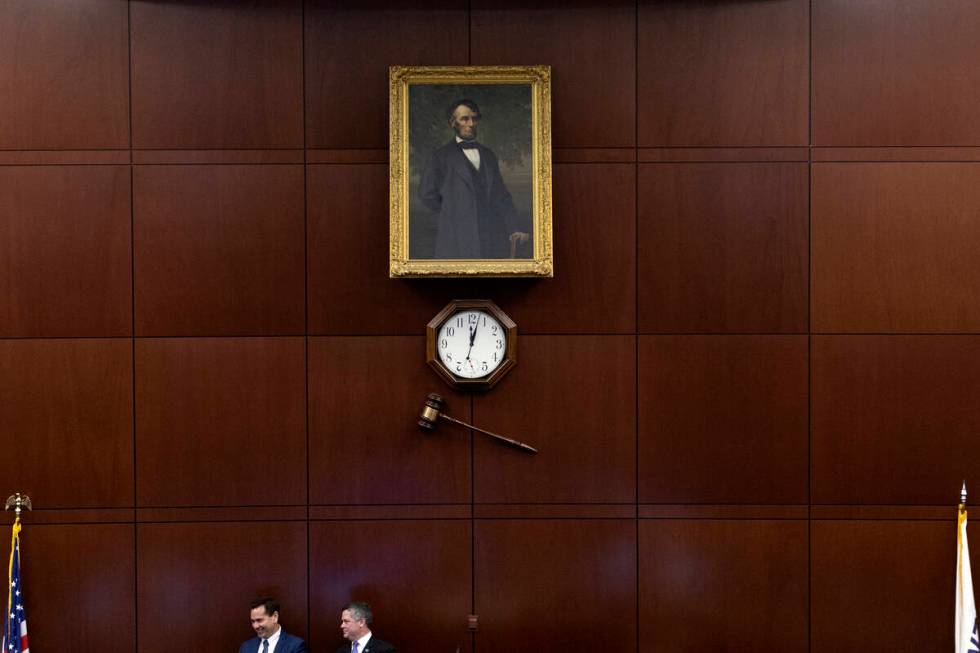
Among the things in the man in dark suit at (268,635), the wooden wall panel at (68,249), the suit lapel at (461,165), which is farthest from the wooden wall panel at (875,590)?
the wooden wall panel at (68,249)

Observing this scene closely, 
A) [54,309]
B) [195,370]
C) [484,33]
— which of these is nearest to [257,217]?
[195,370]

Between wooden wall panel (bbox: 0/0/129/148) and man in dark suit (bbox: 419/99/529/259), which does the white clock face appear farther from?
wooden wall panel (bbox: 0/0/129/148)

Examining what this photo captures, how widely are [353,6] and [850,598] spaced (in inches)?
172

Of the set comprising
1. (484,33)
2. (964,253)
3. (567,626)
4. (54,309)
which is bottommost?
(567,626)

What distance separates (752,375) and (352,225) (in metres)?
2.41

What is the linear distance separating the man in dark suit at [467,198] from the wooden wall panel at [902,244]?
69.3 inches

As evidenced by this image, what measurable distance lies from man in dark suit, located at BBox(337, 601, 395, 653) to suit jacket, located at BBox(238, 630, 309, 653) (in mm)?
227

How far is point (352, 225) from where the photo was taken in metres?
4.43

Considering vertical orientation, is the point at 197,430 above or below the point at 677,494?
above

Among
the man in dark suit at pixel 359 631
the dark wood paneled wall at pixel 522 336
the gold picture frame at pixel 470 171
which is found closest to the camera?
the man in dark suit at pixel 359 631

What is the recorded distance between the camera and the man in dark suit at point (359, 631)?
4.15m

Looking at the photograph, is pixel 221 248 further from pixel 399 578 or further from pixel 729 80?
pixel 729 80

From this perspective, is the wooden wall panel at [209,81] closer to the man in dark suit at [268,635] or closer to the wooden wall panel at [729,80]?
the wooden wall panel at [729,80]

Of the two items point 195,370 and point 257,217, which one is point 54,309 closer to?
point 195,370
